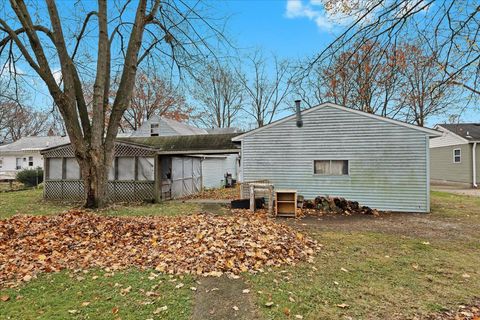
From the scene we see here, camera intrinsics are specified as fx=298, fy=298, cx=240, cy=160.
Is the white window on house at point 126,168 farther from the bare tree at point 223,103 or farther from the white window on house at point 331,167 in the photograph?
the bare tree at point 223,103

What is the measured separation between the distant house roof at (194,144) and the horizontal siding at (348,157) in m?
1.39

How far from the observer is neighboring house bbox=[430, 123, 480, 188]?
68.2 feet

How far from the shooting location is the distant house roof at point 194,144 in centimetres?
1426

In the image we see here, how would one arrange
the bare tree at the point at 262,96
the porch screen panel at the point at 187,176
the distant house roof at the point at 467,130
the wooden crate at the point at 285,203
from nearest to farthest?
the wooden crate at the point at 285,203 < the porch screen panel at the point at 187,176 < the distant house roof at the point at 467,130 < the bare tree at the point at 262,96

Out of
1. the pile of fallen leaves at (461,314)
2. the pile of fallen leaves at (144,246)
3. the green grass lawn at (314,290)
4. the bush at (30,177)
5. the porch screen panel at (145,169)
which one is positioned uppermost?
the porch screen panel at (145,169)

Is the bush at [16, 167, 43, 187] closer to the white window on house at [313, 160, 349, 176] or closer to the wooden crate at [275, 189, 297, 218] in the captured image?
the wooden crate at [275, 189, 297, 218]

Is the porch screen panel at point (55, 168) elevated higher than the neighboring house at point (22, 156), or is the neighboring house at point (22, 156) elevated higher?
the neighboring house at point (22, 156)

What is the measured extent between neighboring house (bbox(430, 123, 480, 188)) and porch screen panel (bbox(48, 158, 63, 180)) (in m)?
23.9

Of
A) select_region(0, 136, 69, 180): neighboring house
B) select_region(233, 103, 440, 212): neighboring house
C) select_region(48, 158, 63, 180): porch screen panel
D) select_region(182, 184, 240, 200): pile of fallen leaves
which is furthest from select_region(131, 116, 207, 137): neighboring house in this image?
select_region(233, 103, 440, 212): neighboring house

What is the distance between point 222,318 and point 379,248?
4.41 metres

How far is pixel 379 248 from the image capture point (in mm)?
6395

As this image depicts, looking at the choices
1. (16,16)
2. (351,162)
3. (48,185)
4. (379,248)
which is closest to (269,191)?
(351,162)

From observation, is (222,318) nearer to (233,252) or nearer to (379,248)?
(233,252)

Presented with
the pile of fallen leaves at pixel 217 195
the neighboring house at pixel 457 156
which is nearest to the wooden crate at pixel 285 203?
the pile of fallen leaves at pixel 217 195
